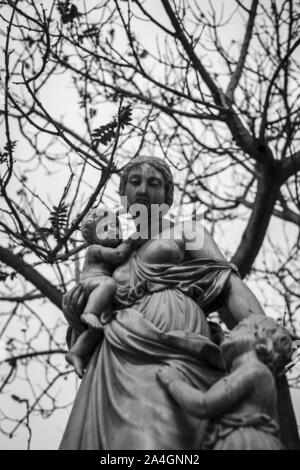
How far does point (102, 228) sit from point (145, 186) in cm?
51

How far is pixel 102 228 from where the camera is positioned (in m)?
5.02

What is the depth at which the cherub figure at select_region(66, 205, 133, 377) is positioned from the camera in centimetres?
439

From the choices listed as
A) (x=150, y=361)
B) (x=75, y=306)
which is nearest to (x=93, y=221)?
(x=75, y=306)

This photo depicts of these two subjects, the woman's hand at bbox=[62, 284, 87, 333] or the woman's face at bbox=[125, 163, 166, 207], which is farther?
the woman's face at bbox=[125, 163, 166, 207]

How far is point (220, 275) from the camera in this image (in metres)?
4.64

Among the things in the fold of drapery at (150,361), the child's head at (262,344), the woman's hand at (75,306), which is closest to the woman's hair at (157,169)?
the fold of drapery at (150,361)

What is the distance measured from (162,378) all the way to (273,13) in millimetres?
Result: 6907

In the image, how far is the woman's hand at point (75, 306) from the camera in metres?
4.60

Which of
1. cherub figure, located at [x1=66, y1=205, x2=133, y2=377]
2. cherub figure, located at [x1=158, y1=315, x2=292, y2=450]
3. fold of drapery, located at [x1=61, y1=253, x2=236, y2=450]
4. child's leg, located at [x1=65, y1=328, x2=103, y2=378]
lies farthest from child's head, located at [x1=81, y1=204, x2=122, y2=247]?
cherub figure, located at [x1=158, y1=315, x2=292, y2=450]

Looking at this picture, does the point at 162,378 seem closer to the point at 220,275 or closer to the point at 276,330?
the point at 276,330

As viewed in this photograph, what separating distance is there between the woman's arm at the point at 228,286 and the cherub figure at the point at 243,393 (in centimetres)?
62

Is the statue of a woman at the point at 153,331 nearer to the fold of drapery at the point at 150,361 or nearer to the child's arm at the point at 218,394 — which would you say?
the fold of drapery at the point at 150,361

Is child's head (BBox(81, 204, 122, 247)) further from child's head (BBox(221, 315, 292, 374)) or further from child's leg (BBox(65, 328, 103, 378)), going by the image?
child's head (BBox(221, 315, 292, 374))

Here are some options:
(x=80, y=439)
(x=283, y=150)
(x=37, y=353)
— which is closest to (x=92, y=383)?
(x=80, y=439)
